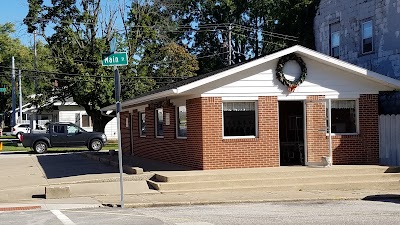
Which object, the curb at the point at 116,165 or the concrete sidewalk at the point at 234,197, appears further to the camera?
the curb at the point at 116,165

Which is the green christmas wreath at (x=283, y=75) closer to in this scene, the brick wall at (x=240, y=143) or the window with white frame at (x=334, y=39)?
the brick wall at (x=240, y=143)

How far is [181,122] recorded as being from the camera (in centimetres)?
1980

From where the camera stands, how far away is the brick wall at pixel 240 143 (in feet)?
57.7

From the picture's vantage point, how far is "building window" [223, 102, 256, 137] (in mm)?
18016

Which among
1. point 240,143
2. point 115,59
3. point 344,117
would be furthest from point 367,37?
point 115,59

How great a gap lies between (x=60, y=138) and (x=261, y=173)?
71.3ft

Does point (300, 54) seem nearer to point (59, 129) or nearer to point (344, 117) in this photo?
point (344, 117)

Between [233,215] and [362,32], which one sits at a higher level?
[362,32]

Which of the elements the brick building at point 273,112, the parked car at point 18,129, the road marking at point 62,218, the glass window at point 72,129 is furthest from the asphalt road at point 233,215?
the parked car at point 18,129

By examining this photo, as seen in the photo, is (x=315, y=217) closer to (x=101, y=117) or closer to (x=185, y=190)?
(x=185, y=190)

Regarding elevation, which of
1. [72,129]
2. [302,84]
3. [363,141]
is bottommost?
[363,141]

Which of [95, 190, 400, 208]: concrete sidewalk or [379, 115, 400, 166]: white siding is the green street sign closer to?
[95, 190, 400, 208]: concrete sidewalk

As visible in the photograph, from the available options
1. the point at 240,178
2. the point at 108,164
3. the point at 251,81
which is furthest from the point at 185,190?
the point at 108,164

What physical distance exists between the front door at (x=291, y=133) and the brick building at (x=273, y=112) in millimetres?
70
